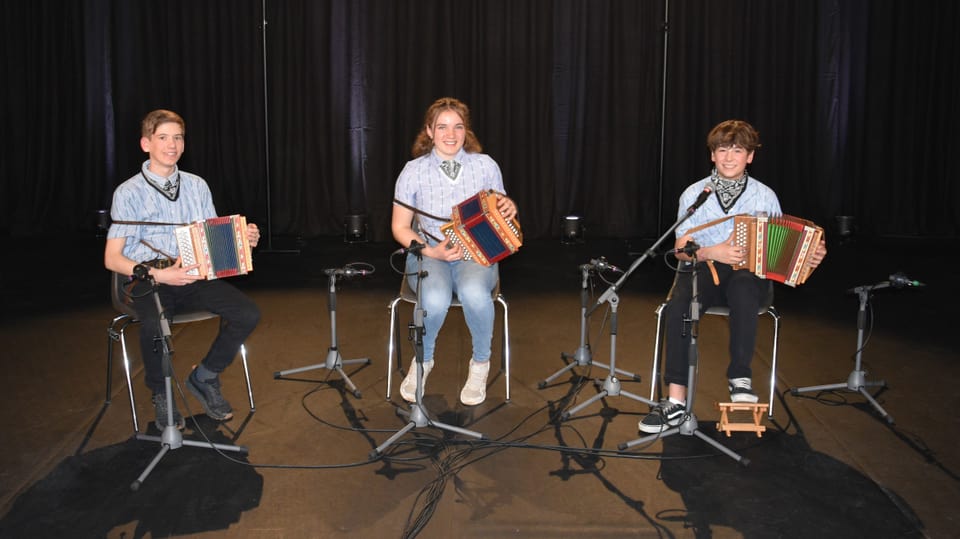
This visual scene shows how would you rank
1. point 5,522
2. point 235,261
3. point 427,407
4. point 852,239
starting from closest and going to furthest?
point 5,522
point 235,261
point 427,407
point 852,239

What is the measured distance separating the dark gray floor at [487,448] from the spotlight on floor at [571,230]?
2.96 metres

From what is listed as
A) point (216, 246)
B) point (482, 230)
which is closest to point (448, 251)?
point (482, 230)

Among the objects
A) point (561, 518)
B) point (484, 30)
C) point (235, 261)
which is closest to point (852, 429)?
point (561, 518)

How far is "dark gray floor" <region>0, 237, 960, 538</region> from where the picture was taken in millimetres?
2816

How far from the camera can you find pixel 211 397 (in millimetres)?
3701

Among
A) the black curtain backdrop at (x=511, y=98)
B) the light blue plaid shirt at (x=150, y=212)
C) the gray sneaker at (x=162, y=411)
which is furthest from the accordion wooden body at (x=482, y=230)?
the black curtain backdrop at (x=511, y=98)

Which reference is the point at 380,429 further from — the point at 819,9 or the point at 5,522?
the point at 819,9

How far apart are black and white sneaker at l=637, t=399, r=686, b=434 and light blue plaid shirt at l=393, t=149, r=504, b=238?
3.90 ft

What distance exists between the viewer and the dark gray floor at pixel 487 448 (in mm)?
2816

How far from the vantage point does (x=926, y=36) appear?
8.70 meters

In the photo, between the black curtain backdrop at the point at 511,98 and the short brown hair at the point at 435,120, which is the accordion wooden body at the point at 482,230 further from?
the black curtain backdrop at the point at 511,98

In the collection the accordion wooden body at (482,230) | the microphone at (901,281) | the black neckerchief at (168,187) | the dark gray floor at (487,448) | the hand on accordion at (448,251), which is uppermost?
the black neckerchief at (168,187)

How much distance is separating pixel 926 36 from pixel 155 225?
8106mm

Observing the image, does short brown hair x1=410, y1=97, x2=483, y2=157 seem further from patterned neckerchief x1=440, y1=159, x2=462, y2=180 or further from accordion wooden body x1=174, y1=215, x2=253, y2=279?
accordion wooden body x1=174, y1=215, x2=253, y2=279
